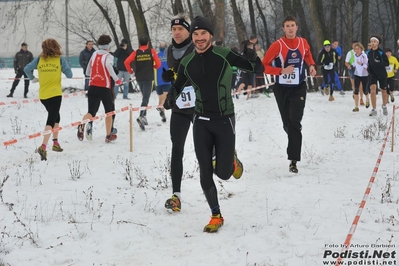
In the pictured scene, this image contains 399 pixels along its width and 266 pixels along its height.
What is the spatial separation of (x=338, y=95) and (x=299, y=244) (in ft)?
52.0

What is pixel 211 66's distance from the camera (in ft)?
17.6

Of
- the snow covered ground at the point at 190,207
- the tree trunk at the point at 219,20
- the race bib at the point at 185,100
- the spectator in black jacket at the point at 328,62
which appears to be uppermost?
the tree trunk at the point at 219,20

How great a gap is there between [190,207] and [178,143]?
0.72 metres

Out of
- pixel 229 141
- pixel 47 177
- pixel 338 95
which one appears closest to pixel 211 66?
pixel 229 141

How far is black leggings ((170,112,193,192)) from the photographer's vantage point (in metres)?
6.12

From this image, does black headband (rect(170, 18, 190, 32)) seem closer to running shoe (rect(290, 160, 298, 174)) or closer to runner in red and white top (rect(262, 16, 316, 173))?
runner in red and white top (rect(262, 16, 316, 173))

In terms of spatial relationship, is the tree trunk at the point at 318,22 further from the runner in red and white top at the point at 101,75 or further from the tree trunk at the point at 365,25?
the runner in red and white top at the point at 101,75

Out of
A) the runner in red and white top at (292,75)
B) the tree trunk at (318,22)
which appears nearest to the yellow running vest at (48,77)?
the runner in red and white top at (292,75)

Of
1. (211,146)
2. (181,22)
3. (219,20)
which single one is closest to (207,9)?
(219,20)

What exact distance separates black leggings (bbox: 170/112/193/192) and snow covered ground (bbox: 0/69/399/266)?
36cm

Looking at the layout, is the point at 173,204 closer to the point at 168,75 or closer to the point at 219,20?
the point at 168,75

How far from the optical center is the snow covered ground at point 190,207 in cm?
482

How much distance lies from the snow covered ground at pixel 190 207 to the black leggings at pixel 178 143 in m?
0.36

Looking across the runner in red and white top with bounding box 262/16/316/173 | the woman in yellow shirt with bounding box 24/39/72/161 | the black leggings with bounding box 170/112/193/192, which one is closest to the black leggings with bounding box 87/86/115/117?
the woman in yellow shirt with bounding box 24/39/72/161
